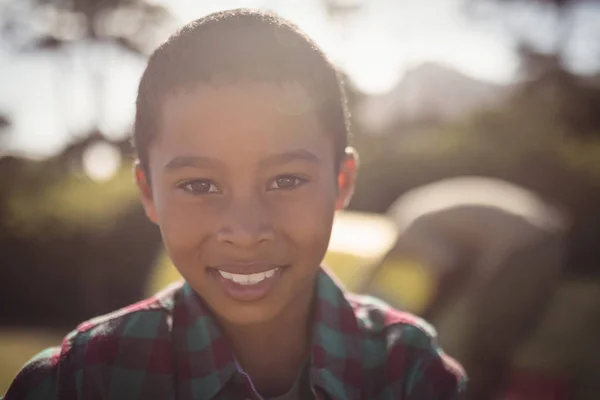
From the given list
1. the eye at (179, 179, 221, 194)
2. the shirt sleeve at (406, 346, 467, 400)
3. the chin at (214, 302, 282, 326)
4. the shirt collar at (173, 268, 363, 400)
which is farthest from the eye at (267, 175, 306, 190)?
the shirt sleeve at (406, 346, 467, 400)

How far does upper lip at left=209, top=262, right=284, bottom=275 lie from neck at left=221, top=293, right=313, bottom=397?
305 millimetres

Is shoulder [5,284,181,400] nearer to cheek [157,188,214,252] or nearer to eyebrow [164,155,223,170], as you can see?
cheek [157,188,214,252]

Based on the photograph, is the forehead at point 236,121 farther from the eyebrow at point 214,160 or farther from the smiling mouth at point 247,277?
the smiling mouth at point 247,277

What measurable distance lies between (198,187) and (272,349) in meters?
0.61

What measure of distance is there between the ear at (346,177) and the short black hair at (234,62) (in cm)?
8

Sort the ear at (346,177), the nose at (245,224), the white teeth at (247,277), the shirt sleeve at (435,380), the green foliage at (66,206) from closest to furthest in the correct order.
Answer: the nose at (245,224)
the white teeth at (247,277)
the shirt sleeve at (435,380)
the ear at (346,177)
the green foliage at (66,206)

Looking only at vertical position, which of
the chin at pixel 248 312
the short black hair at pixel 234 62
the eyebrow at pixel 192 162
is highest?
the short black hair at pixel 234 62

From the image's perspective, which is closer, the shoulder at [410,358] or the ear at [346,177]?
the shoulder at [410,358]

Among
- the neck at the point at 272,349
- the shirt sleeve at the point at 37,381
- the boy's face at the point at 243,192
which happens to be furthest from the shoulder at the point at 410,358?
the shirt sleeve at the point at 37,381

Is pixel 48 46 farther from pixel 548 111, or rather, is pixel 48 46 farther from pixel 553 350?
pixel 553 350

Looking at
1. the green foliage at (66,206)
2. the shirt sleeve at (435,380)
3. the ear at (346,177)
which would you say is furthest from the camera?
the green foliage at (66,206)

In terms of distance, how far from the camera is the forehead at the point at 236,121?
1.46 metres

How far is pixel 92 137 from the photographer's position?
576 inches

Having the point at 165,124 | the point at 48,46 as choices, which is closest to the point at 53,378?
the point at 165,124
